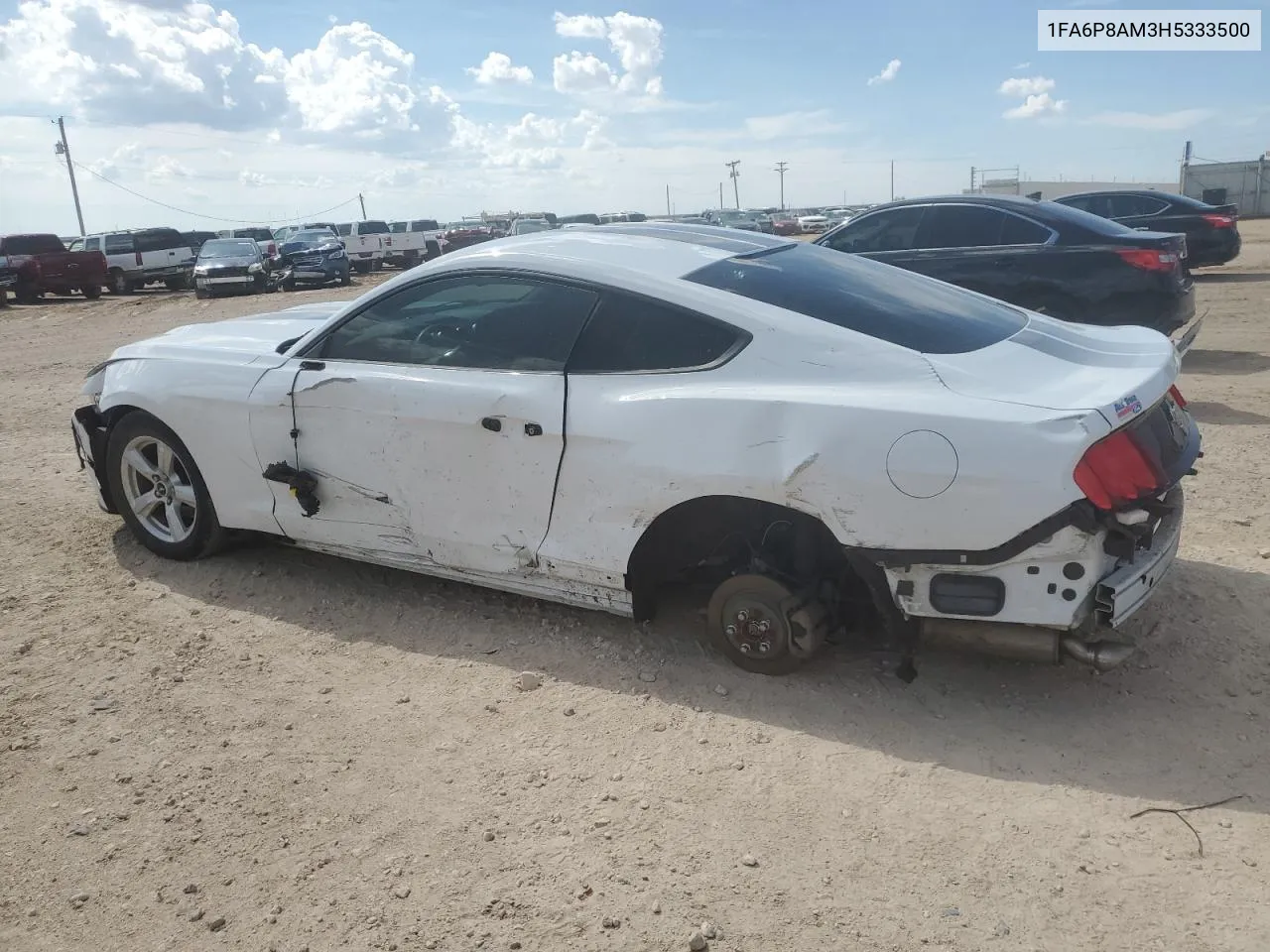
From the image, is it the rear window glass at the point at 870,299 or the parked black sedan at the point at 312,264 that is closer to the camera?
the rear window glass at the point at 870,299

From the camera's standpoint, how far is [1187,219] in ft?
49.3

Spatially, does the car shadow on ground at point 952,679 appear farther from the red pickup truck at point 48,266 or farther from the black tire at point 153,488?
the red pickup truck at point 48,266

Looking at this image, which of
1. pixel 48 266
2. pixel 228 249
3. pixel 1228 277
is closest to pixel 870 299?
pixel 1228 277

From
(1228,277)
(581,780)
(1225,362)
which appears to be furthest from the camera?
(1228,277)


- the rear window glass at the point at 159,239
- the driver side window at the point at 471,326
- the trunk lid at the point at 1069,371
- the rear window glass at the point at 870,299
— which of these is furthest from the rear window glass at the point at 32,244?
the trunk lid at the point at 1069,371

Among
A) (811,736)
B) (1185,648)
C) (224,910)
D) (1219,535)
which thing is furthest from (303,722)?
(1219,535)

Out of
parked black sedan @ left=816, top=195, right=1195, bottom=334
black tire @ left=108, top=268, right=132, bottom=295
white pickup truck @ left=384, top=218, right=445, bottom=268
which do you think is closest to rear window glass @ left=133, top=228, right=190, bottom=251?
black tire @ left=108, top=268, right=132, bottom=295

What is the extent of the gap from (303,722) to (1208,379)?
785 cm

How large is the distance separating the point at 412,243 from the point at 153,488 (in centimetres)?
3097

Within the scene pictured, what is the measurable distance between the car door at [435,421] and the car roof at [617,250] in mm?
92

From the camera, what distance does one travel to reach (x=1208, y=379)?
8219 mm

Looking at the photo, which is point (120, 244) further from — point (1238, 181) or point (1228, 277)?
point (1238, 181)

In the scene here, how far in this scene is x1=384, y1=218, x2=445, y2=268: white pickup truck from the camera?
111ft

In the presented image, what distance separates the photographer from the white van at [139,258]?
2698 centimetres
